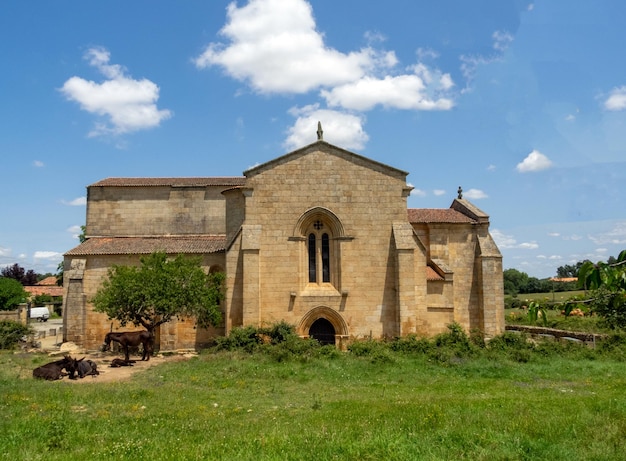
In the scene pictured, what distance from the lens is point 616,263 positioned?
4184 mm

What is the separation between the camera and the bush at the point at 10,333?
26.3 metres

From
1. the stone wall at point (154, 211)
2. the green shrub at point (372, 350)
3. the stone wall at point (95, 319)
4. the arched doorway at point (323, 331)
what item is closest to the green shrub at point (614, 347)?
the green shrub at point (372, 350)

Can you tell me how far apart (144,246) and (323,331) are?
11.2 meters

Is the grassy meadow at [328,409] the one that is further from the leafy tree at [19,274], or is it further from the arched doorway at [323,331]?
the leafy tree at [19,274]

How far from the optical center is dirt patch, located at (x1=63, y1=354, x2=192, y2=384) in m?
17.3

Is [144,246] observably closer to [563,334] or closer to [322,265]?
[322,265]

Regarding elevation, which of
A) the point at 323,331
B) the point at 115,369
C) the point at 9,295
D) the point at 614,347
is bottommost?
the point at 115,369

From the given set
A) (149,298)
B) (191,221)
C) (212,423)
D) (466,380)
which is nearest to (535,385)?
(466,380)

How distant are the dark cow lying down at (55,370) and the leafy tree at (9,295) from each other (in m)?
28.4

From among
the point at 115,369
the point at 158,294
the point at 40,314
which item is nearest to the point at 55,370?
the point at 115,369

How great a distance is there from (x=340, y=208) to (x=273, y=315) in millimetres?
6195

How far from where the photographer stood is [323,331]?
81.9 ft

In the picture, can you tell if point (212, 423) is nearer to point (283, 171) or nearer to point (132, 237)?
point (283, 171)

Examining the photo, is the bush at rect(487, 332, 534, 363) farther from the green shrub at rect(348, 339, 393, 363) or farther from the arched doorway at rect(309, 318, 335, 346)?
the arched doorway at rect(309, 318, 335, 346)
